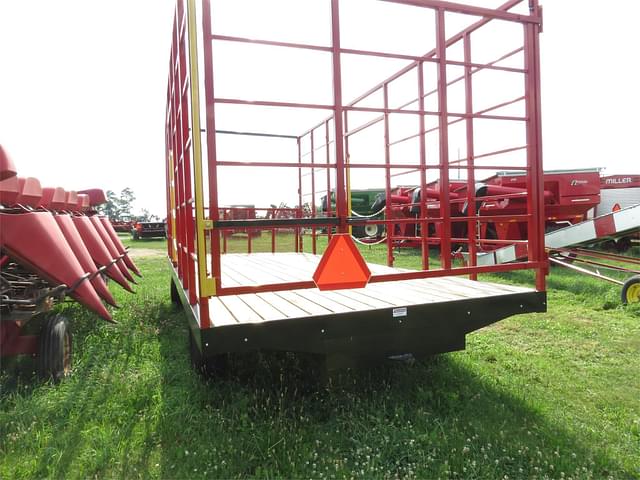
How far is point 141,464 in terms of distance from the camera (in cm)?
237

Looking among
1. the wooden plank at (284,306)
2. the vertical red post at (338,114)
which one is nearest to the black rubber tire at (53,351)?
the wooden plank at (284,306)

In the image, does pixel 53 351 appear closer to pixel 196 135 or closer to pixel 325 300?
pixel 325 300

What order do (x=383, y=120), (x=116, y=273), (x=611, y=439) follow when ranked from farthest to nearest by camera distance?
(x=116, y=273)
(x=383, y=120)
(x=611, y=439)

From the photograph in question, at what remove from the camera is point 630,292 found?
5691mm

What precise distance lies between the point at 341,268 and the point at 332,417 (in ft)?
3.15

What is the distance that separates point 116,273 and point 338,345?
145 inches

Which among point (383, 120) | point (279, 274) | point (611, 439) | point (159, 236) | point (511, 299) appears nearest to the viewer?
point (611, 439)

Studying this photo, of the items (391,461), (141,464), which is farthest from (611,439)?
(141,464)

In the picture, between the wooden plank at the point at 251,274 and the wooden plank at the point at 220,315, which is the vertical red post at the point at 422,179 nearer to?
the wooden plank at the point at 251,274

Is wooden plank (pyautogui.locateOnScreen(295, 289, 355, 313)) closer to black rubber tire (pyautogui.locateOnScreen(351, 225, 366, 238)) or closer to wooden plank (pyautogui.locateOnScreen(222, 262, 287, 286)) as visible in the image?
wooden plank (pyautogui.locateOnScreen(222, 262, 287, 286))

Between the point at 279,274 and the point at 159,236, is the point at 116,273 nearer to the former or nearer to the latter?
the point at 279,274

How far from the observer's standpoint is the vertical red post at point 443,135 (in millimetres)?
3094

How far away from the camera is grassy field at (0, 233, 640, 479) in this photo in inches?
93.4

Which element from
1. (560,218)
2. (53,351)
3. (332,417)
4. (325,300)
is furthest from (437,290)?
(560,218)
